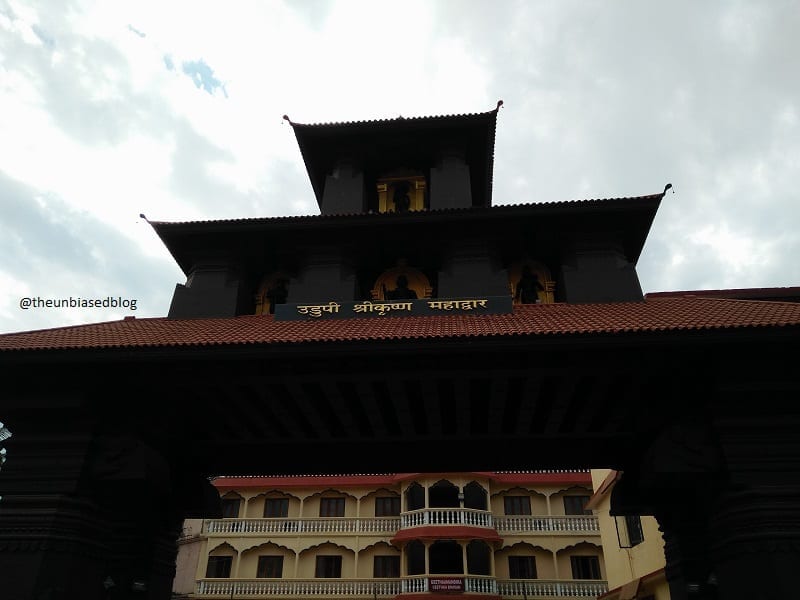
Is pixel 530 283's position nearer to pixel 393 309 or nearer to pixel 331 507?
pixel 393 309

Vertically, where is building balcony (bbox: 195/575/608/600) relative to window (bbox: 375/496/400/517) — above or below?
below

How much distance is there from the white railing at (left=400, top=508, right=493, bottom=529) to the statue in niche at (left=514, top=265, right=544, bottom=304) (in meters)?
22.5

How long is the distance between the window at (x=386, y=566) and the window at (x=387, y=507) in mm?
2507

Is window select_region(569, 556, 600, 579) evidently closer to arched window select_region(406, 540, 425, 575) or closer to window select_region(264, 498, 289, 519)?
arched window select_region(406, 540, 425, 575)

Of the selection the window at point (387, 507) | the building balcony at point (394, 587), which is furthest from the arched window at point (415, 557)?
the window at point (387, 507)

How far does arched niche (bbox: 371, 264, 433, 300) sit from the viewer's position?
49.5ft

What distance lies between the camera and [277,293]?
15695 mm

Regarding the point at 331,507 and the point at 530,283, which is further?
the point at 331,507

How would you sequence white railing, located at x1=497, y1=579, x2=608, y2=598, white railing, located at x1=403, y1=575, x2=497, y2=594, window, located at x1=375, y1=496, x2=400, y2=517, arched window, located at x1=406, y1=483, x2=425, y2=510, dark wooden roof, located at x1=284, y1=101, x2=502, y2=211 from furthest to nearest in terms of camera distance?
window, located at x1=375, y1=496, x2=400, y2=517 < arched window, located at x1=406, y1=483, x2=425, y2=510 < white railing, located at x1=497, y1=579, x2=608, y2=598 < white railing, located at x1=403, y1=575, x2=497, y2=594 < dark wooden roof, located at x1=284, y1=101, x2=502, y2=211

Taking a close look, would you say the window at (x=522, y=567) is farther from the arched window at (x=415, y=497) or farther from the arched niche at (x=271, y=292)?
the arched niche at (x=271, y=292)

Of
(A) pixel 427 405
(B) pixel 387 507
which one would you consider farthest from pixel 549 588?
(A) pixel 427 405

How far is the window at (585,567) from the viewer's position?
3306cm

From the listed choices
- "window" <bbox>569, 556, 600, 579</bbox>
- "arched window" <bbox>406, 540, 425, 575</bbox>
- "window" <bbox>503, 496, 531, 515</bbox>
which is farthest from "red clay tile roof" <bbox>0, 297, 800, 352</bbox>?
"window" <bbox>503, 496, 531, 515</bbox>

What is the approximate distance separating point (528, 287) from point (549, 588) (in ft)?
81.4
